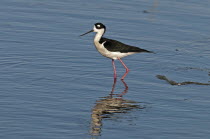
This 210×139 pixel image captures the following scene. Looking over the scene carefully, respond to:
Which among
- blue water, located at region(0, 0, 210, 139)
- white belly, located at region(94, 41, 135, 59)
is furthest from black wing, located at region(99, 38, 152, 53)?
blue water, located at region(0, 0, 210, 139)

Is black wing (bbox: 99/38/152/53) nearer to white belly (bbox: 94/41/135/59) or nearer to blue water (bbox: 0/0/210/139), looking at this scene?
white belly (bbox: 94/41/135/59)

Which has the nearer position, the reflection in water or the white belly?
the reflection in water

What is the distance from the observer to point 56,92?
10.7m

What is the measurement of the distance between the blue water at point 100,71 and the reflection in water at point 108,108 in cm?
2

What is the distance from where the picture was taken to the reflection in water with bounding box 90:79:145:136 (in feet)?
29.6

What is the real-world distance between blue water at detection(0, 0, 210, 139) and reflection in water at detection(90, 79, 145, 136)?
0.02 meters

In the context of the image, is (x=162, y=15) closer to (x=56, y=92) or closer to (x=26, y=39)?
(x=26, y=39)

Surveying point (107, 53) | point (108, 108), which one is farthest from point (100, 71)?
point (108, 108)

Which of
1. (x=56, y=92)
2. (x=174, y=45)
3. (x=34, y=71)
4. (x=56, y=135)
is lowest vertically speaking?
(x=56, y=135)

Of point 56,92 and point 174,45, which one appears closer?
point 56,92

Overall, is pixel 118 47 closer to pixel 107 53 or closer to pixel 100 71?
pixel 107 53

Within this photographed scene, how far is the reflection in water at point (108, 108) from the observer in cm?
901

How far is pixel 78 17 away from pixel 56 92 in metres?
6.80

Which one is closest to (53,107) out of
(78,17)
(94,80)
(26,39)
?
(94,80)
